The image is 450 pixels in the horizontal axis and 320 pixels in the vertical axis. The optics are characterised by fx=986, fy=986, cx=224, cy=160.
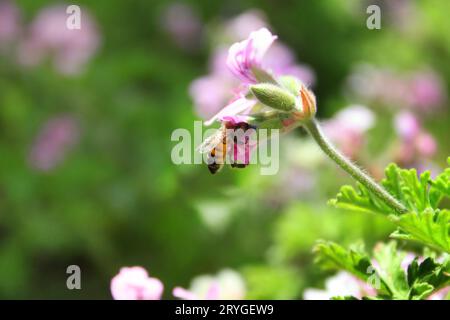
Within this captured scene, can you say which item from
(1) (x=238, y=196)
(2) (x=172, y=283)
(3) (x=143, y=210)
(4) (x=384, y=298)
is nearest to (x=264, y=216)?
(1) (x=238, y=196)

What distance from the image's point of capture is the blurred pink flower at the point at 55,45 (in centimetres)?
397

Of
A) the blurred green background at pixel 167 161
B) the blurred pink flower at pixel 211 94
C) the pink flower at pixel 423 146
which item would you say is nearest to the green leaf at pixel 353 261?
the blurred green background at pixel 167 161

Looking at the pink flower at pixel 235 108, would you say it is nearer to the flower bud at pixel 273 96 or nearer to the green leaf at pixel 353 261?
the flower bud at pixel 273 96

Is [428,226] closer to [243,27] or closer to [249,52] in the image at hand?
[249,52]

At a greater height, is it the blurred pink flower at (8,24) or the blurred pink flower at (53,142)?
the blurred pink flower at (8,24)

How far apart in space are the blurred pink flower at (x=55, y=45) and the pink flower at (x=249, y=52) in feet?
7.99

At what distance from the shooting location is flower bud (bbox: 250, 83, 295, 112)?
5.01 feet

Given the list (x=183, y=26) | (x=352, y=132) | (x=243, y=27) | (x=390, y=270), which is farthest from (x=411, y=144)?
(x=183, y=26)

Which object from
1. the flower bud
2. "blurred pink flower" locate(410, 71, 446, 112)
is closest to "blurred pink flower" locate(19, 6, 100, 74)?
"blurred pink flower" locate(410, 71, 446, 112)

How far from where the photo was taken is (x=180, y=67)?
4434 millimetres

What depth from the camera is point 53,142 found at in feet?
12.8

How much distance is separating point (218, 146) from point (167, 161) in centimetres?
206
